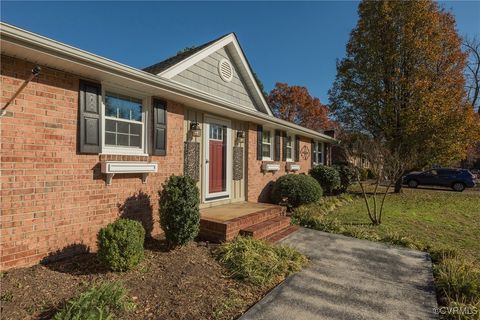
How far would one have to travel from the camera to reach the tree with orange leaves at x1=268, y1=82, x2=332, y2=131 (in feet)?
104

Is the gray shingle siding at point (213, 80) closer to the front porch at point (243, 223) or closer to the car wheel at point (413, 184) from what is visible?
the front porch at point (243, 223)

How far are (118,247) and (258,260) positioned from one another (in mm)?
2065

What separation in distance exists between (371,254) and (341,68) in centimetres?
1281

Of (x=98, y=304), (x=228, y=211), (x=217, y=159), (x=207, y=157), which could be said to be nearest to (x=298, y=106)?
(x=217, y=159)

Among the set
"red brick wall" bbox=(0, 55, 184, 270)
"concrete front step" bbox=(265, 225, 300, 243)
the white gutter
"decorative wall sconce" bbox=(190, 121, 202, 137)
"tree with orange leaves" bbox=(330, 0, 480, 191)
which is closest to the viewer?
the white gutter

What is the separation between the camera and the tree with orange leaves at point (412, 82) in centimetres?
1259

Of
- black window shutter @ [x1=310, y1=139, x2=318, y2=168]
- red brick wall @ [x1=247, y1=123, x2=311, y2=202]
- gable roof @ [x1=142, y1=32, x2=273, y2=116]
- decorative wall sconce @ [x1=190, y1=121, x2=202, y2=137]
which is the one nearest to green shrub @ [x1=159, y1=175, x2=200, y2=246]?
decorative wall sconce @ [x1=190, y1=121, x2=202, y2=137]

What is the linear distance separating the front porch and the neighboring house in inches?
30.7

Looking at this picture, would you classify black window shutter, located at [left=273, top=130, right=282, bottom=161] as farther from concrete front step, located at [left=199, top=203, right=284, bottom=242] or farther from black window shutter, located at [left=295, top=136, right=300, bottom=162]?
concrete front step, located at [left=199, top=203, right=284, bottom=242]

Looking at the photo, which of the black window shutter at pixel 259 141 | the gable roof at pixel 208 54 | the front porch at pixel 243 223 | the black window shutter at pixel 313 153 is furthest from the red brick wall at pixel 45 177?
the black window shutter at pixel 313 153

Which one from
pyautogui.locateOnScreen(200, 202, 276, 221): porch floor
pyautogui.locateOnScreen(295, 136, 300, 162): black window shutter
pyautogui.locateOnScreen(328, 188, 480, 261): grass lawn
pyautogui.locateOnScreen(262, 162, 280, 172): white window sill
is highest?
pyautogui.locateOnScreen(295, 136, 300, 162): black window shutter

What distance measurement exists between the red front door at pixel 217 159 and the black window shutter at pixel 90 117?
10.2 feet

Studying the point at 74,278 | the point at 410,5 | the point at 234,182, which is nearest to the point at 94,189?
the point at 74,278

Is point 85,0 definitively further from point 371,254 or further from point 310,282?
point 371,254
